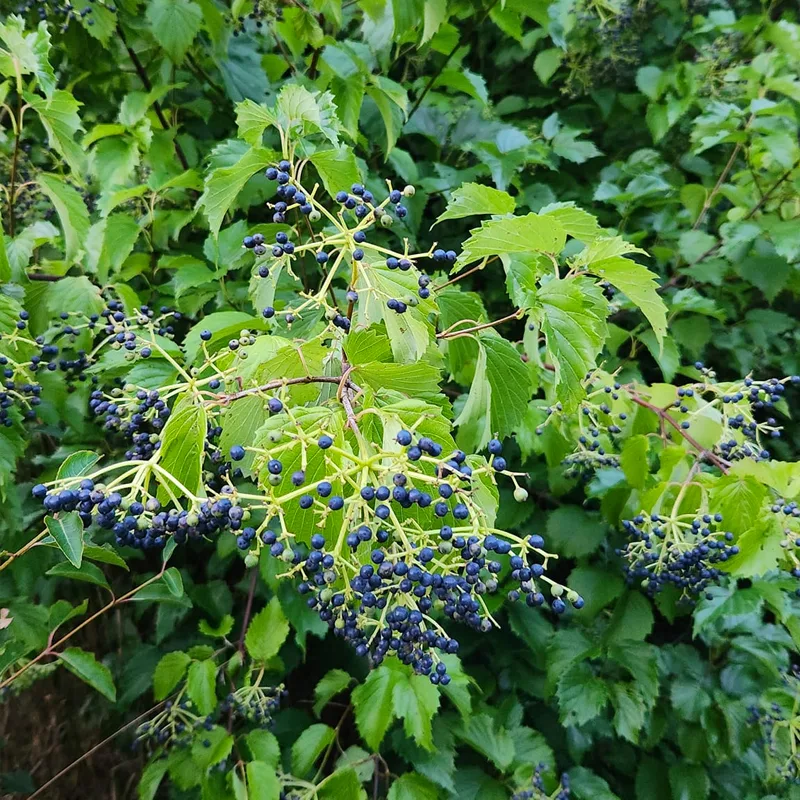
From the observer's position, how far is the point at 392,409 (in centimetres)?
95

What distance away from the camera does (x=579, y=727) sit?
2346 millimetres

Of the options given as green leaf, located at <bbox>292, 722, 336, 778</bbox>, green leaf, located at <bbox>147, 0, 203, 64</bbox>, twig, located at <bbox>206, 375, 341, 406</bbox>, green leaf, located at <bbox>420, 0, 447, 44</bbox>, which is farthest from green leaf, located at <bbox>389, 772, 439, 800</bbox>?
green leaf, located at <bbox>147, 0, 203, 64</bbox>

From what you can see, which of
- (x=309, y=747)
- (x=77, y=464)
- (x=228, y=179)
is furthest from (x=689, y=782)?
(x=228, y=179)

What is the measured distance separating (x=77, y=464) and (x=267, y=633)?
1164 millimetres

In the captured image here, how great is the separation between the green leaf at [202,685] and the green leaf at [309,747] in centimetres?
33

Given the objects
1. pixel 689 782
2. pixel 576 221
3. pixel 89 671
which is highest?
pixel 576 221

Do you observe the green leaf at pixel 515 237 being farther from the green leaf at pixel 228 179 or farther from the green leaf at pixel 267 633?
the green leaf at pixel 267 633

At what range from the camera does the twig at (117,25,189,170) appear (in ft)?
7.36

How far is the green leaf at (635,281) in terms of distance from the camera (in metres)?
1.29

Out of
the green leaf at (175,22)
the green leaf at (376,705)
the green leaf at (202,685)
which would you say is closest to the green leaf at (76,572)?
the green leaf at (202,685)

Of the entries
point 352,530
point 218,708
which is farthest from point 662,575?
point 218,708

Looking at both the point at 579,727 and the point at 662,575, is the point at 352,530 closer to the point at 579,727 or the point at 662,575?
the point at 662,575

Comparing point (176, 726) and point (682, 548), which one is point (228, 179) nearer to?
point (682, 548)

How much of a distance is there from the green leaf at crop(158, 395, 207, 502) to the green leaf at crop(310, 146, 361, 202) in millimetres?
639
